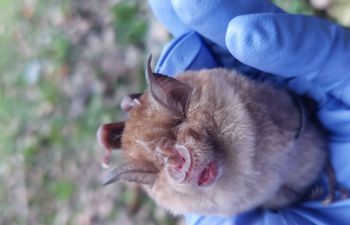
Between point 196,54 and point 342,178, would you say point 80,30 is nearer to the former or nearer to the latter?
point 196,54

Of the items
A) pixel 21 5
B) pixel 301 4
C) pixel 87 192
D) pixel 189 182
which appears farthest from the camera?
pixel 21 5

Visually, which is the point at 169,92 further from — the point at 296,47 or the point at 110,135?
the point at 296,47

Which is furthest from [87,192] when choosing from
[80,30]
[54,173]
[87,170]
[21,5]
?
[21,5]

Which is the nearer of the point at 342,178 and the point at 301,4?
the point at 342,178

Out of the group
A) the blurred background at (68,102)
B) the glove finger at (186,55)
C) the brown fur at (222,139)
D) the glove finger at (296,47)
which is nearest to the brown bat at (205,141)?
the brown fur at (222,139)

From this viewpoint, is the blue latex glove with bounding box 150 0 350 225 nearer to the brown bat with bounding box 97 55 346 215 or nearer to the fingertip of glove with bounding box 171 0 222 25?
the fingertip of glove with bounding box 171 0 222 25

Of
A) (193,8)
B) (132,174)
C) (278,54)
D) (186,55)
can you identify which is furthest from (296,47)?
(132,174)

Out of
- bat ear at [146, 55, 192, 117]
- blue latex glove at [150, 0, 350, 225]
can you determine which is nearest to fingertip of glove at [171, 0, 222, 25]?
blue latex glove at [150, 0, 350, 225]
